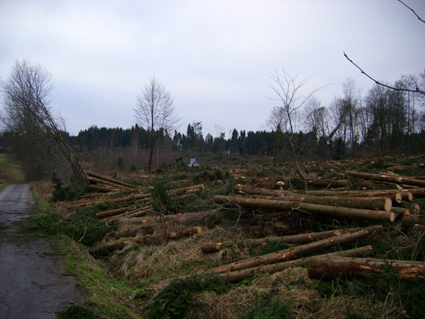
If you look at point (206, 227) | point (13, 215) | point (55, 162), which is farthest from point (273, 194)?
point (55, 162)

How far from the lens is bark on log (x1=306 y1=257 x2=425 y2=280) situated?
3.43m

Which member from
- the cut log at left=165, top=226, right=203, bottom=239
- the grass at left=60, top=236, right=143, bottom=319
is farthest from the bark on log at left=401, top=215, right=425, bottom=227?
the grass at left=60, top=236, right=143, bottom=319

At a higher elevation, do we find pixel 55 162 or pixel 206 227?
pixel 55 162

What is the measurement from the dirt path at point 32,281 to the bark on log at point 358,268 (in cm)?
338

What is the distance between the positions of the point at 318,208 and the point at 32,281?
17.6 ft

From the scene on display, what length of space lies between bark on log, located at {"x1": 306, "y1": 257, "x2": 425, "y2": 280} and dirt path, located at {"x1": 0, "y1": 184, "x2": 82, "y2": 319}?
3.38 m

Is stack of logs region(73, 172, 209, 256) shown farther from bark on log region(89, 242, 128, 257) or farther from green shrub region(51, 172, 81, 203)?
green shrub region(51, 172, 81, 203)

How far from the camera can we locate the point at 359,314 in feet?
9.92

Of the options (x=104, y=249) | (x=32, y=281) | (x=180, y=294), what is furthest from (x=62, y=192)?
(x=180, y=294)

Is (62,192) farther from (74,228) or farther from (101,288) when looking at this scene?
(101,288)

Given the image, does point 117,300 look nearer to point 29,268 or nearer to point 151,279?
point 151,279

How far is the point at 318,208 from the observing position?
5887 mm

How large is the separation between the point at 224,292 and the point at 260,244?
1.70m

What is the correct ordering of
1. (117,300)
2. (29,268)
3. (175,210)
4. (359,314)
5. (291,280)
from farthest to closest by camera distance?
(175,210) → (29,268) → (117,300) → (291,280) → (359,314)
